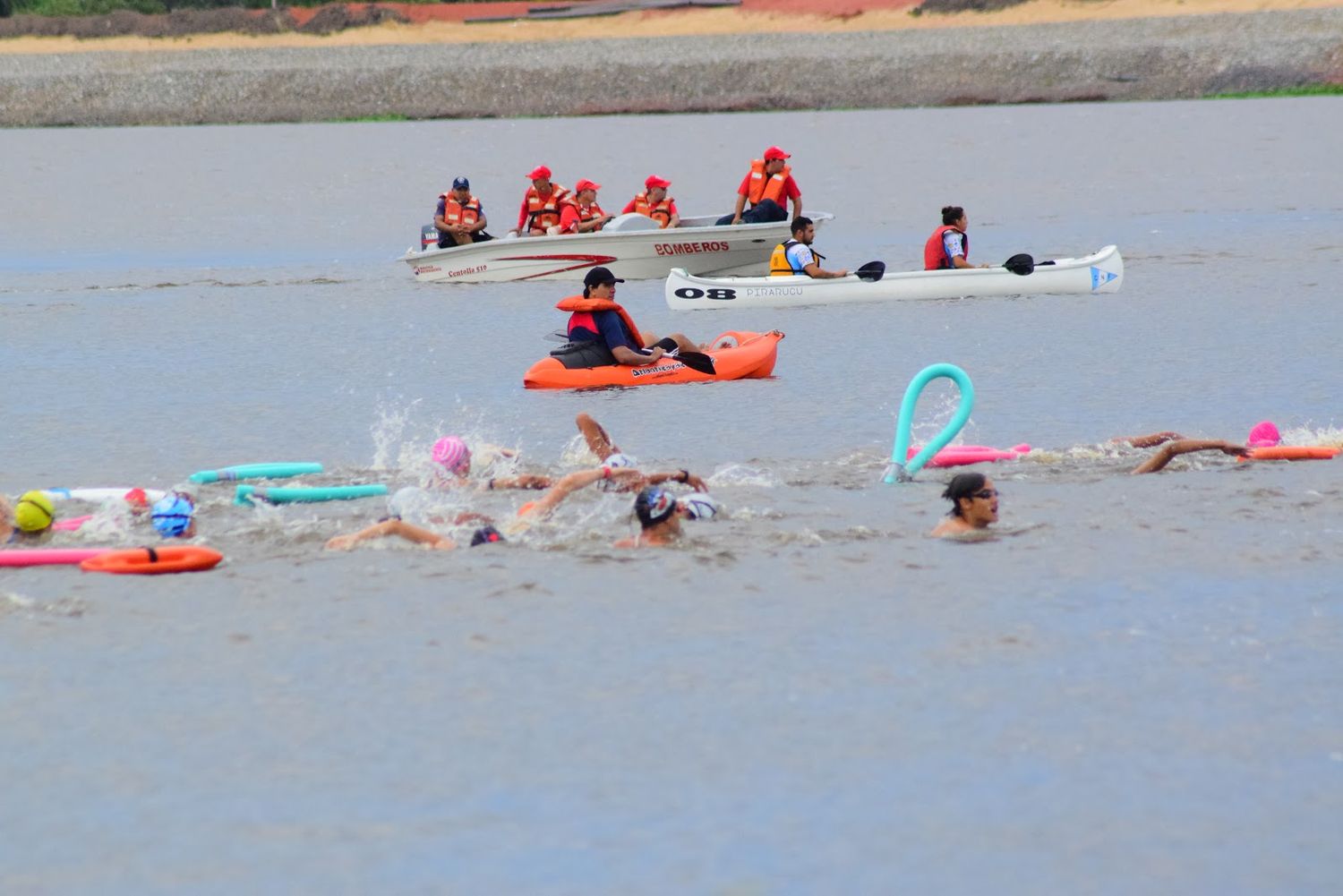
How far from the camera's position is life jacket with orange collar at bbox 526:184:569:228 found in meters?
23.7

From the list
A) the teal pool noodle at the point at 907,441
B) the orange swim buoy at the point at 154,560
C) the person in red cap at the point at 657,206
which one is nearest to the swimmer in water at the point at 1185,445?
the teal pool noodle at the point at 907,441

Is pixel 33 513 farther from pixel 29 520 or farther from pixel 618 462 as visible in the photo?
pixel 618 462

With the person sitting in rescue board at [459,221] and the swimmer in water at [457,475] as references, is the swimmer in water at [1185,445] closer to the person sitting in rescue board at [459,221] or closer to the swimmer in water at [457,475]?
the swimmer in water at [457,475]

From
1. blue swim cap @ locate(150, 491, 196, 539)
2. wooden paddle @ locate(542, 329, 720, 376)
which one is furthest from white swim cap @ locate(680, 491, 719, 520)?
wooden paddle @ locate(542, 329, 720, 376)

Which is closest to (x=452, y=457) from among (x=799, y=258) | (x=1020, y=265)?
(x=799, y=258)

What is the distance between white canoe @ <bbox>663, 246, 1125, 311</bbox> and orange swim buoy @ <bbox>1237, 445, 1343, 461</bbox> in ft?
29.3

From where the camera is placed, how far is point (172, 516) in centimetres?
1047

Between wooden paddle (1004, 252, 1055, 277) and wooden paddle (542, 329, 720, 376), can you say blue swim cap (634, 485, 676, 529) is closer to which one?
wooden paddle (542, 329, 720, 376)

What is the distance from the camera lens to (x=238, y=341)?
19406 mm

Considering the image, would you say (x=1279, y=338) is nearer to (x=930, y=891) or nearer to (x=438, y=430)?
(x=438, y=430)

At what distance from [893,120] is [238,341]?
112 feet

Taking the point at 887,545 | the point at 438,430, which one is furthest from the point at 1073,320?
the point at 887,545

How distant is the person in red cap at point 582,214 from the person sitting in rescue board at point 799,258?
333cm

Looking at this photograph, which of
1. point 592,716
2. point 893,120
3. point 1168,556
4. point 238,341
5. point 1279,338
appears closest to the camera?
point 592,716
